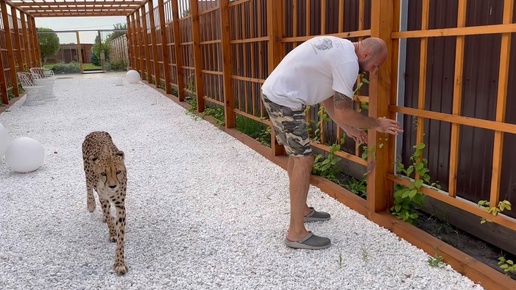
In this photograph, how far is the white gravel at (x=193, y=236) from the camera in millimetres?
2855

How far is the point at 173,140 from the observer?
7125mm

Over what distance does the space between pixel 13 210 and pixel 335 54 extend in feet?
10.8

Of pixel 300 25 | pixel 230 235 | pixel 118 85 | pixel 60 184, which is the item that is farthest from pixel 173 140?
pixel 118 85

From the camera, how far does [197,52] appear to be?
899 cm

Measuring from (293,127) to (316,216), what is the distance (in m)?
0.90

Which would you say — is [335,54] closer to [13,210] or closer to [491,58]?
[491,58]

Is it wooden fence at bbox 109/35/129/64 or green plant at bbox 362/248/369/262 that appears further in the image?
wooden fence at bbox 109/35/129/64

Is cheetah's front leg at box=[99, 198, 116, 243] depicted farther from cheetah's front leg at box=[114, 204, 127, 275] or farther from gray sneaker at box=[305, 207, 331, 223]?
gray sneaker at box=[305, 207, 331, 223]

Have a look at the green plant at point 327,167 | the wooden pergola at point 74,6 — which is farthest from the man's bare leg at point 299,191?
the wooden pergola at point 74,6

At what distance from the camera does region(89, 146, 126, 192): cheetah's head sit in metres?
2.88

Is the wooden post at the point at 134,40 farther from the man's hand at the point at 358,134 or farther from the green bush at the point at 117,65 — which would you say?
the man's hand at the point at 358,134

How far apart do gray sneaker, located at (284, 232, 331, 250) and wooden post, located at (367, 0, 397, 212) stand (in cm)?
60

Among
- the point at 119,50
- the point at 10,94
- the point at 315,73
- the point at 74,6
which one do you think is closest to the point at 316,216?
the point at 315,73

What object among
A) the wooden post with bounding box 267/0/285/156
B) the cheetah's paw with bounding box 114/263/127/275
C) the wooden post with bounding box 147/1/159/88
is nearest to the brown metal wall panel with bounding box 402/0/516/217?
the wooden post with bounding box 267/0/285/156
